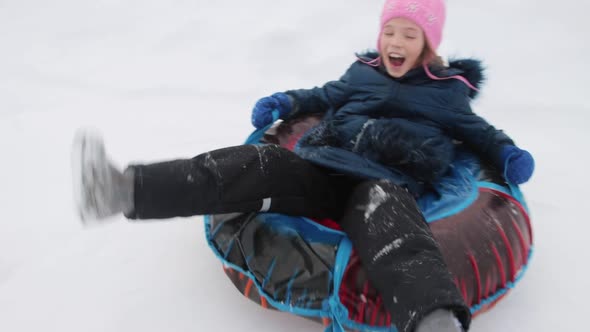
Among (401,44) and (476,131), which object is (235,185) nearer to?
(401,44)

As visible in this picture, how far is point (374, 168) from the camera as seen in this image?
1391 millimetres

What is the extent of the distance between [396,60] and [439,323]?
0.83 metres

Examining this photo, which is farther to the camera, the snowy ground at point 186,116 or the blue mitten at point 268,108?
the blue mitten at point 268,108

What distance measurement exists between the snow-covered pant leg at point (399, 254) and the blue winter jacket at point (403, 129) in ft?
0.46

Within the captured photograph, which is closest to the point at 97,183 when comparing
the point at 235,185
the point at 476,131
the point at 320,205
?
the point at 235,185

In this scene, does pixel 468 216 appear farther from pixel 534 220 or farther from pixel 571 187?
pixel 571 187

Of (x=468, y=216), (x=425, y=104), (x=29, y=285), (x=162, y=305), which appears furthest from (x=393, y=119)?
(x=29, y=285)

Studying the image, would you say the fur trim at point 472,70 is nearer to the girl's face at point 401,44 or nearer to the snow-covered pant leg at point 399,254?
the girl's face at point 401,44

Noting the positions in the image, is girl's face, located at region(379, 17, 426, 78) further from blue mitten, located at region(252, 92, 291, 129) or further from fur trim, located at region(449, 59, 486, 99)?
blue mitten, located at region(252, 92, 291, 129)

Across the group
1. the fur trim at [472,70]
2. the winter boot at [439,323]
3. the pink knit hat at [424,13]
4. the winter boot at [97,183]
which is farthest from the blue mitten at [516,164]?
the winter boot at [97,183]

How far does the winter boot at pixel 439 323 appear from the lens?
982 millimetres

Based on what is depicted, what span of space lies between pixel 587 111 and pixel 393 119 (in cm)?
172

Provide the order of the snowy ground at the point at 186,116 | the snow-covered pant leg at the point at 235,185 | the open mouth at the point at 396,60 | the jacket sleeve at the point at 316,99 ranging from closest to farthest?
the snow-covered pant leg at the point at 235,185 → the snowy ground at the point at 186,116 → the open mouth at the point at 396,60 → the jacket sleeve at the point at 316,99

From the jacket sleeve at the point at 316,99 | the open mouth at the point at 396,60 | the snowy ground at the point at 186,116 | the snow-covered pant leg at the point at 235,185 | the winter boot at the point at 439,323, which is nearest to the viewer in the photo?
the winter boot at the point at 439,323
